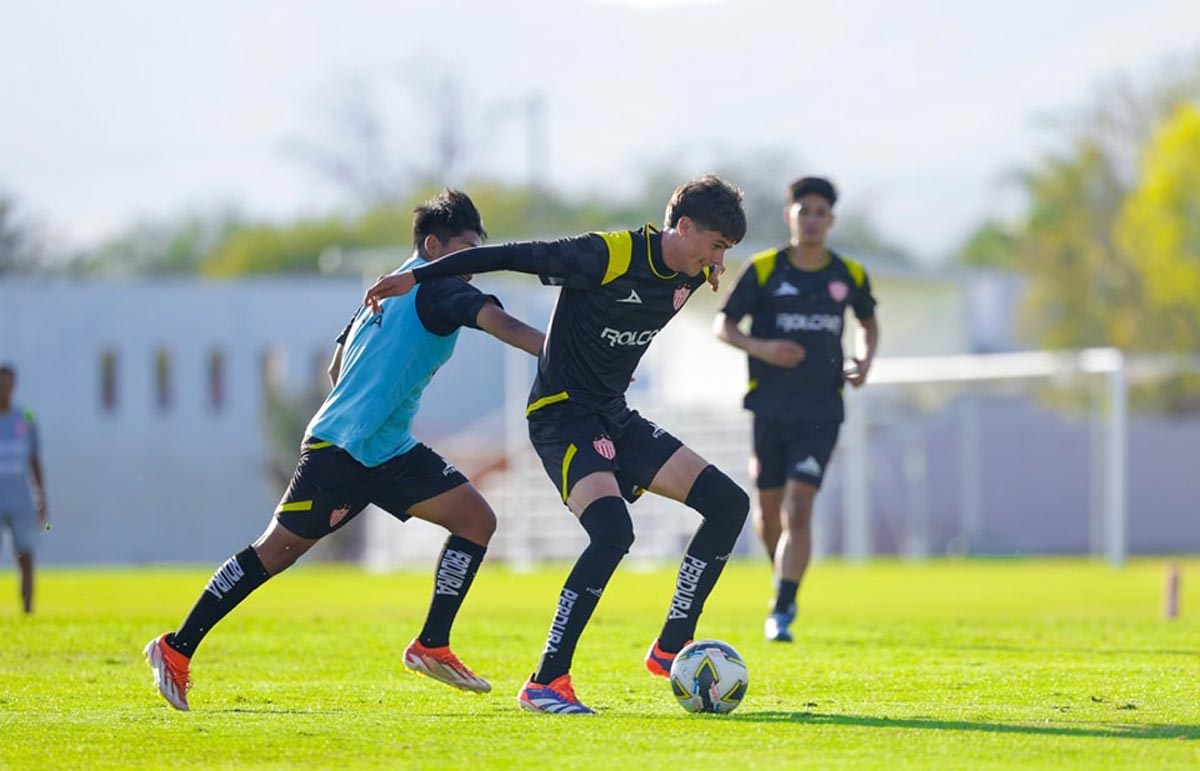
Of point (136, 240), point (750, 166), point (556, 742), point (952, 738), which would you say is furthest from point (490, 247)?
point (136, 240)

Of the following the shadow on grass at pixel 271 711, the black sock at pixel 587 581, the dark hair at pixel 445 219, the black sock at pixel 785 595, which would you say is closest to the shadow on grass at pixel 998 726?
the black sock at pixel 587 581

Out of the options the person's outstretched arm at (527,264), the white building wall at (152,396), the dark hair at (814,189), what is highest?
the dark hair at (814,189)

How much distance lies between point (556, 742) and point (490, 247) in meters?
1.97

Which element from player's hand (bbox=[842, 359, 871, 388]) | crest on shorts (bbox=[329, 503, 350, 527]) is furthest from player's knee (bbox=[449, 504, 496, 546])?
player's hand (bbox=[842, 359, 871, 388])

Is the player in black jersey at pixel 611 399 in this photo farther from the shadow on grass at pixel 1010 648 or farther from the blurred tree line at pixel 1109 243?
the blurred tree line at pixel 1109 243

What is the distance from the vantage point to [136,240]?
340ft

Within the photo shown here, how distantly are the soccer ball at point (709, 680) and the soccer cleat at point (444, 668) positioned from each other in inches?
39.7

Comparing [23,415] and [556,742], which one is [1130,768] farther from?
[23,415]

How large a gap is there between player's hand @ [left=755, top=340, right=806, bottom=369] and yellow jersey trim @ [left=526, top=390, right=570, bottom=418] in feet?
12.4

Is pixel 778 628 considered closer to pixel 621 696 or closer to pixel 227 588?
pixel 621 696

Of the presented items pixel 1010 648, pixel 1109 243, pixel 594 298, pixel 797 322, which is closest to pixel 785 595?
pixel 1010 648

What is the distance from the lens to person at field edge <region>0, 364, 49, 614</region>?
55.0 ft

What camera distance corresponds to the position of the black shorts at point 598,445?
28.8ft

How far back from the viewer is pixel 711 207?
850cm
